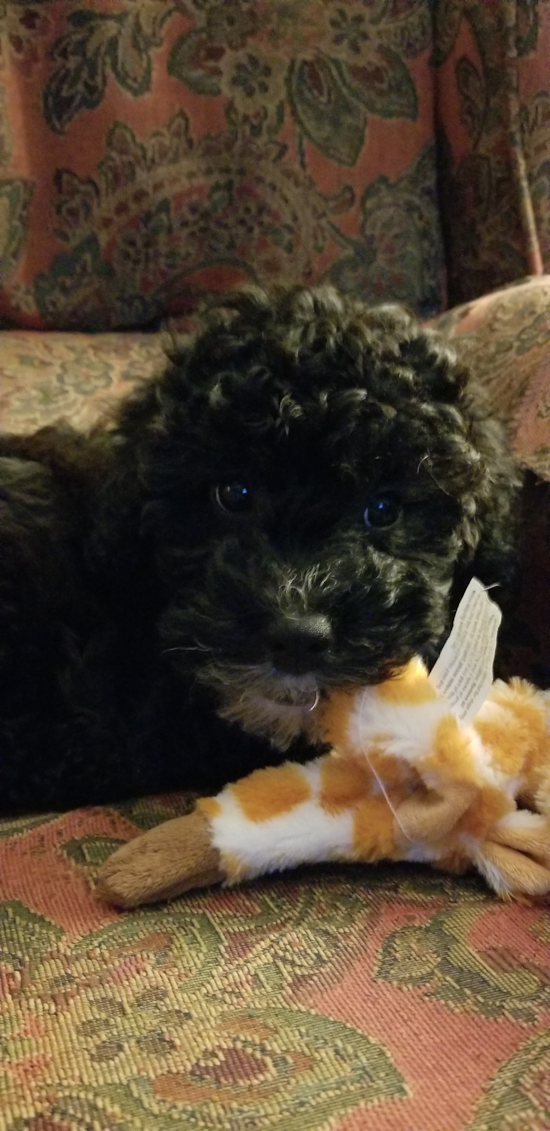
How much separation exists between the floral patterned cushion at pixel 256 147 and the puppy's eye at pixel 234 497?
118cm

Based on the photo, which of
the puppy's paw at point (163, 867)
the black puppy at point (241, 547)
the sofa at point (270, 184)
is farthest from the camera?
the sofa at point (270, 184)

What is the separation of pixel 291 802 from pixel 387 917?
18 centimetres

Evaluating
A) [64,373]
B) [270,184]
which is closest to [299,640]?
[64,373]

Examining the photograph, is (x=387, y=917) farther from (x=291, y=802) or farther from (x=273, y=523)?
(x=273, y=523)

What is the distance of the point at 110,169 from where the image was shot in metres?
2.23

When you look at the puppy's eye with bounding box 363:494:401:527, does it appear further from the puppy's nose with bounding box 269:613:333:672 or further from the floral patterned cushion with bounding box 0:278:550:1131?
the floral patterned cushion with bounding box 0:278:550:1131

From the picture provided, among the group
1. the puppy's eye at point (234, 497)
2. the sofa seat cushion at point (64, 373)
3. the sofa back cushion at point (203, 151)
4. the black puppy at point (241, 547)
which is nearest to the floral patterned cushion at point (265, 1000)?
the black puppy at point (241, 547)

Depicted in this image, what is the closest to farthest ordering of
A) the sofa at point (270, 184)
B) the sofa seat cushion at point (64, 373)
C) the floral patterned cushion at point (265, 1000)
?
the floral patterned cushion at point (265, 1000)
the sofa at point (270, 184)
the sofa seat cushion at point (64, 373)

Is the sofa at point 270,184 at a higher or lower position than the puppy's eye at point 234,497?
higher

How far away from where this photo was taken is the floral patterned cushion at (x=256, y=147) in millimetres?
2170

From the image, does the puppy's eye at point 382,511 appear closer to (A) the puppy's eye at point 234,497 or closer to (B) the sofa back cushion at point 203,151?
(A) the puppy's eye at point 234,497

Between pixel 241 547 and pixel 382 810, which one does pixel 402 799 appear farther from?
pixel 241 547

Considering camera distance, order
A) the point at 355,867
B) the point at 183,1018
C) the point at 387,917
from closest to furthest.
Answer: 1. the point at 183,1018
2. the point at 387,917
3. the point at 355,867

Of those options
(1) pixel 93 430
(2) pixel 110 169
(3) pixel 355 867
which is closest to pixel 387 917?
(3) pixel 355 867
